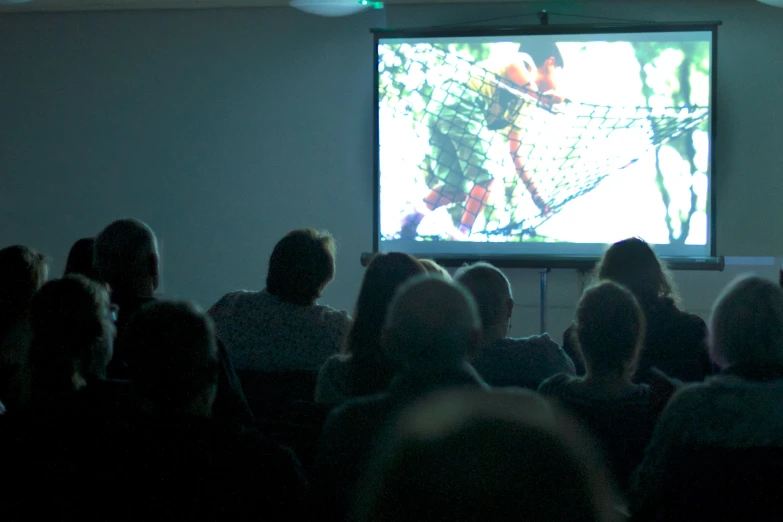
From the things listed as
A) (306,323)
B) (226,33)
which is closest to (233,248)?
(226,33)

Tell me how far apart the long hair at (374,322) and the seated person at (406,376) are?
1.50 feet

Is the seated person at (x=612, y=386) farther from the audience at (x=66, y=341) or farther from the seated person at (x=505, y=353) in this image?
the audience at (x=66, y=341)

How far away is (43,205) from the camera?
19.1ft

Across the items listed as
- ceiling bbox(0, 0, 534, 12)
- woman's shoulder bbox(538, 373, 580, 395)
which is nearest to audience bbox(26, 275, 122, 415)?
woman's shoulder bbox(538, 373, 580, 395)

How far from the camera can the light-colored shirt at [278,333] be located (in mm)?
2414

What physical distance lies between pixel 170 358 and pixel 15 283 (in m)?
1.13

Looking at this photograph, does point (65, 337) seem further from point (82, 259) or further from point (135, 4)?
point (135, 4)

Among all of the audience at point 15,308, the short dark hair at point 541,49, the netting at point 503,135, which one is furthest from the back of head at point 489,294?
the short dark hair at point 541,49

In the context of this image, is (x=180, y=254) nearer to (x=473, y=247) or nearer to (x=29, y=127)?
(x=29, y=127)

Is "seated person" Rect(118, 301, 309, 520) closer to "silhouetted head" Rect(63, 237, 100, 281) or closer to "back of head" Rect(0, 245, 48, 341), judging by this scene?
"back of head" Rect(0, 245, 48, 341)

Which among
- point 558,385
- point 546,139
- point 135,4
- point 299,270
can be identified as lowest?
point 558,385

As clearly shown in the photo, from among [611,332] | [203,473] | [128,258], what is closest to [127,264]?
[128,258]

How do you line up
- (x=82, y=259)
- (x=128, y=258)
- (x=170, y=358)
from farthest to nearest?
(x=82, y=259), (x=128, y=258), (x=170, y=358)

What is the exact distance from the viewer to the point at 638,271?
2.64m
